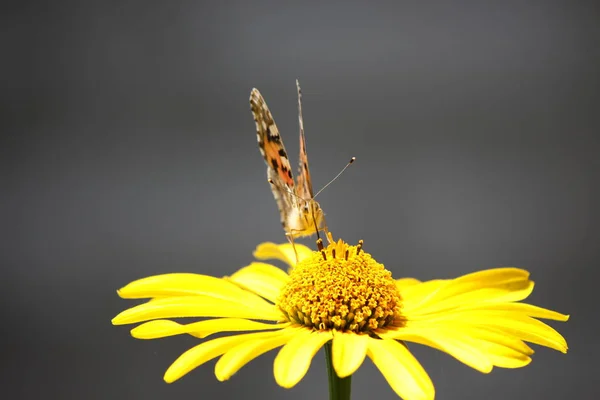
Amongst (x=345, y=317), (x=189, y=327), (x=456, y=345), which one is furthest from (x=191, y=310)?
(x=456, y=345)

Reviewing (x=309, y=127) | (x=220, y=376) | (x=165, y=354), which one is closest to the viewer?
(x=220, y=376)

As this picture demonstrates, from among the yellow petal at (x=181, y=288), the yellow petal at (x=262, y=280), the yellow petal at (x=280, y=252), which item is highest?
the yellow petal at (x=280, y=252)

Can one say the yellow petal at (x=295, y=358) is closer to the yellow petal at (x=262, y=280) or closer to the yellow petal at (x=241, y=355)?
the yellow petal at (x=241, y=355)

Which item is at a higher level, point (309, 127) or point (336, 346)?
point (309, 127)

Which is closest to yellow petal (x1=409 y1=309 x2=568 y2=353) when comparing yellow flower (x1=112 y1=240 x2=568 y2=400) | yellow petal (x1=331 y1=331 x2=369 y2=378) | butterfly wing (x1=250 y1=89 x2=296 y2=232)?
yellow flower (x1=112 y1=240 x2=568 y2=400)

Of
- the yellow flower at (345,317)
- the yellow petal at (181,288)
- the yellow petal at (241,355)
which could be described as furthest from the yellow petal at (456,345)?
the yellow petal at (181,288)

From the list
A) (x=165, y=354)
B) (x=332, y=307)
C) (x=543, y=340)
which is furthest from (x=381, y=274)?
(x=165, y=354)

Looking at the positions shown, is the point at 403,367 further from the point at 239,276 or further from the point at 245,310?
the point at 239,276

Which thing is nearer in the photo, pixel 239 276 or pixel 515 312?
pixel 515 312
